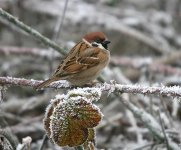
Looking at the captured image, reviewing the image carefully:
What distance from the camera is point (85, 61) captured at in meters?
3.02

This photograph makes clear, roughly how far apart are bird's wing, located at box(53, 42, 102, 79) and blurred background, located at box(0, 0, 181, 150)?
39.7 inches

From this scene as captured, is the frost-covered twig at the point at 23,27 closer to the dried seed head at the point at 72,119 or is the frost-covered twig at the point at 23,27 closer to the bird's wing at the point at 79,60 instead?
the bird's wing at the point at 79,60

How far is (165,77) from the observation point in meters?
4.93

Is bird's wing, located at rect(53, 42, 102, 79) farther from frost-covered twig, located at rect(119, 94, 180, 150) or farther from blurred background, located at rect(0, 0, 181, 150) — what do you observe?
blurred background, located at rect(0, 0, 181, 150)

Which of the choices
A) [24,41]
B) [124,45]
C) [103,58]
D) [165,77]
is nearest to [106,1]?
[124,45]

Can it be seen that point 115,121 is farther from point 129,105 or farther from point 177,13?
point 177,13

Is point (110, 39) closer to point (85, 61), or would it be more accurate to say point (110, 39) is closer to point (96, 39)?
point (96, 39)

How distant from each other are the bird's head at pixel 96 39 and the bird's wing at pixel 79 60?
0.03 meters

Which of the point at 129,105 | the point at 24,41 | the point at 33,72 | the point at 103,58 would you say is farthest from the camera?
the point at 24,41

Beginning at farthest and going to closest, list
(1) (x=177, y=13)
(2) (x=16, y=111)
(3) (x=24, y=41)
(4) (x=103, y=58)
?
(1) (x=177, y=13)
(3) (x=24, y=41)
(2) (x=16, y=111)
(4) (x=103, y=58)

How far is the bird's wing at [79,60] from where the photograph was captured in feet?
9.29

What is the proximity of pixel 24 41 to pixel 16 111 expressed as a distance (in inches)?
67.5

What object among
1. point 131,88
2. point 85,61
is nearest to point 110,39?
point 85,61

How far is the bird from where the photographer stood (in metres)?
2.80
